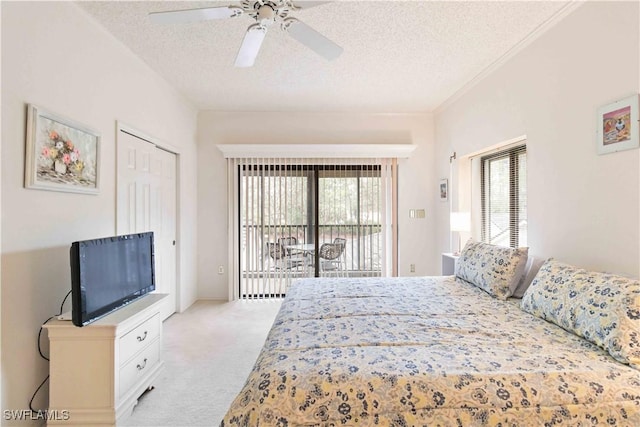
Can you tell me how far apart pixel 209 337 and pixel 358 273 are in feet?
7.18

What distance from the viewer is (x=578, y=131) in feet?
7.09

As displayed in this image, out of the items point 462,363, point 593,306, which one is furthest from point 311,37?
point 593,306

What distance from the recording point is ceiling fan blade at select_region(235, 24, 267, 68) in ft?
6.06

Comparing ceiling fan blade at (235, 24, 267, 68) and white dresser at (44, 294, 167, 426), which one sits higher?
ceiling fan blade at (235, 24, 267, 68)

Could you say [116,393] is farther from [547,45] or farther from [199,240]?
[547,45]

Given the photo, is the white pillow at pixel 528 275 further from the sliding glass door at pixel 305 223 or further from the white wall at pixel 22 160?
the white wall at pixel 22 160

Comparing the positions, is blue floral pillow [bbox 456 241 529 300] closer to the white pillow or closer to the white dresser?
the white pillow

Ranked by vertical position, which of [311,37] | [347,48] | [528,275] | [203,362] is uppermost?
[347,48]

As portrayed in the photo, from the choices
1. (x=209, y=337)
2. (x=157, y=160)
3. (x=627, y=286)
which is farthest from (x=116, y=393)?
(x=627, y=286)

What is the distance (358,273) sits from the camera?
453 centimetres

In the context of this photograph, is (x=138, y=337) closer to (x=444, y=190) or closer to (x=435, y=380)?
(x=435, y=380)

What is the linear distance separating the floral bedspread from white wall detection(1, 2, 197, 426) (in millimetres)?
1437

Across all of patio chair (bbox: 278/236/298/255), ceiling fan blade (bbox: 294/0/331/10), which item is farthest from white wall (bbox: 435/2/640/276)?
patio chair (bbox: 278/236/298/255)

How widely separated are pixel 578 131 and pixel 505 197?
1.29 m
